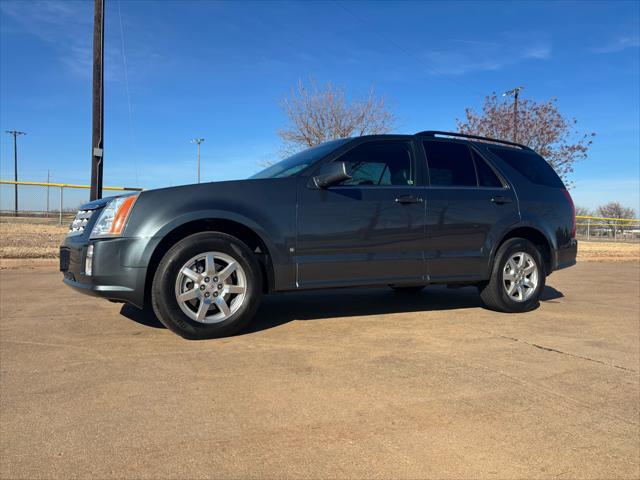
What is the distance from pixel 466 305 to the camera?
5.54 m

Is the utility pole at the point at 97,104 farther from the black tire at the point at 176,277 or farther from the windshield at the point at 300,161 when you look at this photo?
the black tire at the point at 176,277

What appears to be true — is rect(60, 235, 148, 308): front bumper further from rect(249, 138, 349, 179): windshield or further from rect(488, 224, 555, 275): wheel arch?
rect(488, 224, 555, 275): wheel arch

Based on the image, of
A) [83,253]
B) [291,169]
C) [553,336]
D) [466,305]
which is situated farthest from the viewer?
[466,305]

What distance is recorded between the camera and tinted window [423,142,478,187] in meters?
4.93

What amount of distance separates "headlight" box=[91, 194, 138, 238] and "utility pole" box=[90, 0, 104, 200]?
27.3 ft

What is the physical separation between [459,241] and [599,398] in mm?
2241

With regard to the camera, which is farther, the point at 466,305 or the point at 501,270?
the point at 466,305

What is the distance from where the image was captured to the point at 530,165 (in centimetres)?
563

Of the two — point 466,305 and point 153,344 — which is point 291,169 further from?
point 466,305

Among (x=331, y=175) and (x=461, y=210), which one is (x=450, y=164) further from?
(x=331, y=175)

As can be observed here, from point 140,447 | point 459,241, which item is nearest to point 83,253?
point 140,447

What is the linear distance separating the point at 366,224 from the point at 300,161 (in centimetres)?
94

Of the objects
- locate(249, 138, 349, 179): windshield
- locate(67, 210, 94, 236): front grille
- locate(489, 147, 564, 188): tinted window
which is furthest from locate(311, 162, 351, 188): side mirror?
locate(489, 147, 564, 188): tinted window

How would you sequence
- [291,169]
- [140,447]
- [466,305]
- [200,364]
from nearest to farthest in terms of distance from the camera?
1. [140,447]
2. [200,364]
3. [291,169]
4. [466,305]
